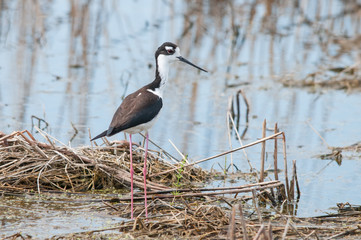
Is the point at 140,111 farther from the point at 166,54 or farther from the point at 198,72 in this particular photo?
the point at 198,72

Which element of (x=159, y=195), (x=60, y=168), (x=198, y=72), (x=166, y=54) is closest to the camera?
(x=159, y=195)

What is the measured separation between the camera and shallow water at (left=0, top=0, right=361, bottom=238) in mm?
7344

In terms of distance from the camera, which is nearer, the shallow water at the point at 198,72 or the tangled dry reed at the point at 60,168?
the tangled dry reed at the point at 60,168

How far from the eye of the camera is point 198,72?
33.6 ft

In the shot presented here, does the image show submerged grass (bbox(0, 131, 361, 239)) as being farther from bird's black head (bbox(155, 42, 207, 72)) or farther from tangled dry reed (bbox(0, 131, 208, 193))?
bird's black head (bbox(155, 42, 207, 72))

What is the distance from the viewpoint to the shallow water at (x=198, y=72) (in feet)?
24.1

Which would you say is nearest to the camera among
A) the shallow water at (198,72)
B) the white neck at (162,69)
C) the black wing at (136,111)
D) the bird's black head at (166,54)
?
the black wing at (136,111)

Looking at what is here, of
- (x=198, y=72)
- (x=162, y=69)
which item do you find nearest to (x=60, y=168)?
(x=162, y=69)

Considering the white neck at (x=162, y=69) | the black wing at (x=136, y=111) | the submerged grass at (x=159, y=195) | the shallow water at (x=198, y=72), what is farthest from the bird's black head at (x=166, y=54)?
the shallow water at (x=198, y=72)

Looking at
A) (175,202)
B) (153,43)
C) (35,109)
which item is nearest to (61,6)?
(153,43)

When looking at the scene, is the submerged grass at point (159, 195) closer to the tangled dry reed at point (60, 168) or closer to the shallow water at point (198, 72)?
the tangled dry reed at point (60, 168)

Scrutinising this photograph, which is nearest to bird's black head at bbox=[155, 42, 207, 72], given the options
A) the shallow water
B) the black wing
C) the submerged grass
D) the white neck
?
the white neck

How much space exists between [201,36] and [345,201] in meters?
6.68

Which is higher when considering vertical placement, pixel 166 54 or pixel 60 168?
pixel 166 54
